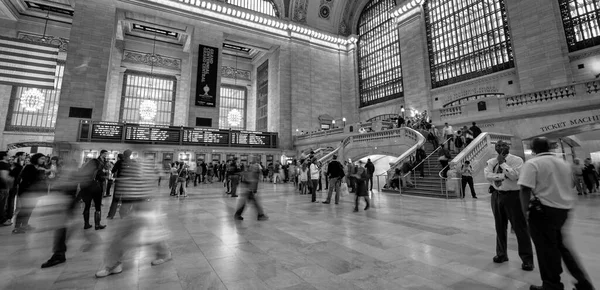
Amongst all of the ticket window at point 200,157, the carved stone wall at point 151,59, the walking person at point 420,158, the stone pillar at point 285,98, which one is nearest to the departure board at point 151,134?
the ticket window at point 200,157

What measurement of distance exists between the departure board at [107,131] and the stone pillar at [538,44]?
24.8m

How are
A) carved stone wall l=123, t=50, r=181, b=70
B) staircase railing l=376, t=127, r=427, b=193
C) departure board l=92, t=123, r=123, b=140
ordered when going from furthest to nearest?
1. carved stone wall l=123, t=50, r=181, b=70
2. departure board l=92, t=123, r=123, b=140
3. staircase railing l=376, t=127, r=427, b=193

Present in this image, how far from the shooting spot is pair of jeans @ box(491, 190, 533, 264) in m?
2.65

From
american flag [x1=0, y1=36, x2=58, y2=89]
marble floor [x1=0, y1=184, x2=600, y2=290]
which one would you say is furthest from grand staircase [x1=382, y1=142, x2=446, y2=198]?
american flag [x1=0, y1=36, x2=58, y2=89]

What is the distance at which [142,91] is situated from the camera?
86.1ft

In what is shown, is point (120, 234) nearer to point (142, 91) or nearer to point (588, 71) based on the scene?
point (588, 71)

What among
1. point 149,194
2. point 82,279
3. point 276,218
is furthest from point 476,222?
point 82,279


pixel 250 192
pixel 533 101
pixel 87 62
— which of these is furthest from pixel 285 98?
pixel 250 192

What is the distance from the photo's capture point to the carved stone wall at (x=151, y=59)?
2494cm

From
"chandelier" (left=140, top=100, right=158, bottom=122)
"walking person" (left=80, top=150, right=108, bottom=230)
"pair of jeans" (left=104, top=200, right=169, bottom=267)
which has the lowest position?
"pair of jeans" (left=104, top=200, right=169, bottom=267)

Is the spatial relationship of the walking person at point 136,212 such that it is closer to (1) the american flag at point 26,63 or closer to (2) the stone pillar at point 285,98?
(1) the american flag at point 26,63

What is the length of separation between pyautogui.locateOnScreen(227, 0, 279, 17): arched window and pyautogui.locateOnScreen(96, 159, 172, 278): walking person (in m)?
23.7

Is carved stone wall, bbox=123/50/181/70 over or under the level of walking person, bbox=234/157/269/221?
over

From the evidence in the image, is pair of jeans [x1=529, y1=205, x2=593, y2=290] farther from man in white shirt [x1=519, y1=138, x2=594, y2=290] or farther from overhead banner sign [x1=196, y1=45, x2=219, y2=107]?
overhead banner sign [x1=196, y1=45, x2=219, y2=107]
